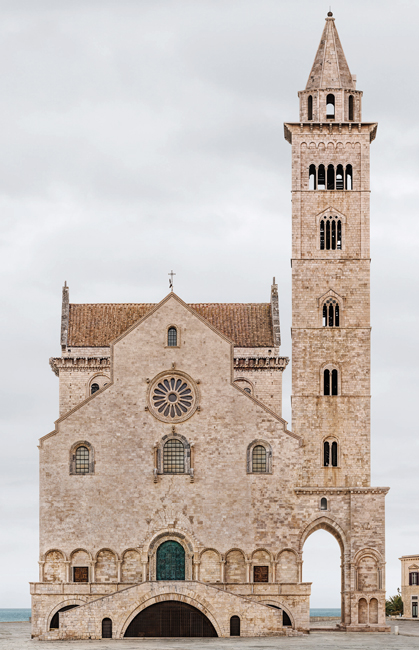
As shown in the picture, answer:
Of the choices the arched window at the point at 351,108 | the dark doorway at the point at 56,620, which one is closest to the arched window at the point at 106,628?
the dark doorway at the point at 56,620

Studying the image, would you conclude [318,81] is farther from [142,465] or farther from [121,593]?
[121,593]

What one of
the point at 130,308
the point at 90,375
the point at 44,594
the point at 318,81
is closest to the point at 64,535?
the point at 44,594

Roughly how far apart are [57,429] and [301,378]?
52.0 feet

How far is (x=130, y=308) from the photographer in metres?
78.9

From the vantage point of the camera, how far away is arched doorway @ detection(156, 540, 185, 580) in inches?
2547

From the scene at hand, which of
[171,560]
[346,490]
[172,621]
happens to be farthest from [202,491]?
[346,490]

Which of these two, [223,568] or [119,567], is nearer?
[119,567]

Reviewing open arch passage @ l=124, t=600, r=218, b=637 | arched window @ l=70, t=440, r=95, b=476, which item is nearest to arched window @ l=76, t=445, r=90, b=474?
arched window @ l=70, t=440, r=95, b=476

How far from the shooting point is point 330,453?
70.0 metres

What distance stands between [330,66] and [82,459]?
1223 inches

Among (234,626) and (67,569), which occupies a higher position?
(67,569)

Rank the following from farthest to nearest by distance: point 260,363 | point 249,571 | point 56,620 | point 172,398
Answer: point 260,363 → point 172,398 → point 249,571 → point 56,620

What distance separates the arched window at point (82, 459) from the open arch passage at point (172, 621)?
962cm

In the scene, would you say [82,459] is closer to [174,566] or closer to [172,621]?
[174,566]
